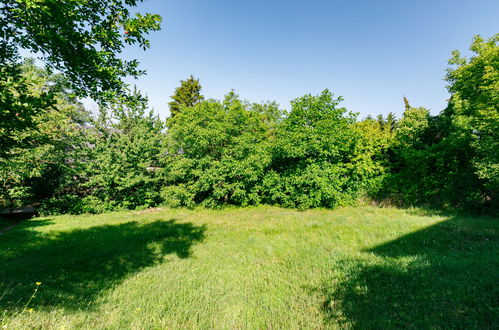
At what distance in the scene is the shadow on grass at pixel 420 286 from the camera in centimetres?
325

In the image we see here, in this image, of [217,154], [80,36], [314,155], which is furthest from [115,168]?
[314,155]

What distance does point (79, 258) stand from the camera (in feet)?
20.0

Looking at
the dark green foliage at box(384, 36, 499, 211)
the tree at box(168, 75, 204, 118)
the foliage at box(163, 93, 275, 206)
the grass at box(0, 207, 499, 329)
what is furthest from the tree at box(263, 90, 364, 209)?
the tree at box(168, 75, 204, 118)

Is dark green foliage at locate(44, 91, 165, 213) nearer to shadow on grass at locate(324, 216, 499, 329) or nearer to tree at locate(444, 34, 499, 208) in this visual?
shadow on grass at locate(324, 216, 499, 329)

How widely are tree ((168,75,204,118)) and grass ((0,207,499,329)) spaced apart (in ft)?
108

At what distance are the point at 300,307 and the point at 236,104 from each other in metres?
12.4

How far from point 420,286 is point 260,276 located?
3346 millimetres

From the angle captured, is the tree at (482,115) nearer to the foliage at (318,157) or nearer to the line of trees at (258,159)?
the line of trees at (258,159)

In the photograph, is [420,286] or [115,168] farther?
[115,168]

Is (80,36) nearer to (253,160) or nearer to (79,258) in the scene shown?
(79,258)

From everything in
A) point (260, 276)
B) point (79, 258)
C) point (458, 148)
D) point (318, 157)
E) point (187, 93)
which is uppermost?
point (187, 93)

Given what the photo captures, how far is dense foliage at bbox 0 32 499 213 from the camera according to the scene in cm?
1227

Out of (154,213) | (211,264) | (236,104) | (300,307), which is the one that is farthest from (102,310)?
(236,104)

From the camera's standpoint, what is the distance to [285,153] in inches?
515
